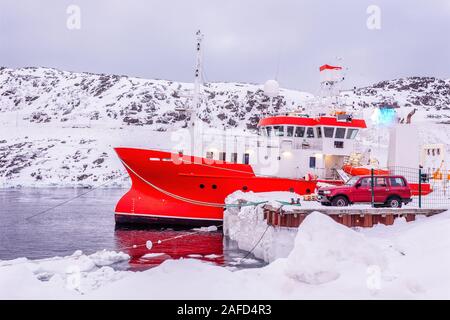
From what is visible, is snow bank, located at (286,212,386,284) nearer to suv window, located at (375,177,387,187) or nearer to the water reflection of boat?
the water reflection of boat

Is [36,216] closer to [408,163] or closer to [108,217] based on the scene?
[108,217]

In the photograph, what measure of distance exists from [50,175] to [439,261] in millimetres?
75501

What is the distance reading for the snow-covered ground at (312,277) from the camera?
29.2ft

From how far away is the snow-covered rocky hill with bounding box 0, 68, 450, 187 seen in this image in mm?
79750

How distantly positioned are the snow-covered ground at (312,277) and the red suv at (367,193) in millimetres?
6622


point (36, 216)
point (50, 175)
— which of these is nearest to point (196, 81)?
point (36, 216)

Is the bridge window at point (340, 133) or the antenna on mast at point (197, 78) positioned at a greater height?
the antenna on mast at point (197, 78)


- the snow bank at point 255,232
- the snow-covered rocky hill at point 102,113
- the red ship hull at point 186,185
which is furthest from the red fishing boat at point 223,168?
the snow-covered rocky hill at point 102,113

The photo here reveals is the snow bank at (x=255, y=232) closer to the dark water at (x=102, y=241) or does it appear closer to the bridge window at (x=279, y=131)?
the dark water at (x=102, y=241)

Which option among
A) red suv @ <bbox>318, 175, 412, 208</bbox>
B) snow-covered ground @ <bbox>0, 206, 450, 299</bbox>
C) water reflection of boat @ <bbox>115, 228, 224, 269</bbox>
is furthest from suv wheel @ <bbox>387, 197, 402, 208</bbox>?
water reflection of boat @ <bbox>115, 228, 224, 269</bbox>

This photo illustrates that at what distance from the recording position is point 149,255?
62.1ft

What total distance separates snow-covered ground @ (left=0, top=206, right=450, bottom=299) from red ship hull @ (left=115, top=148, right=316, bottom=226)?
14.0 meters

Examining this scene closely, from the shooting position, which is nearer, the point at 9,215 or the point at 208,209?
the point at 208,209

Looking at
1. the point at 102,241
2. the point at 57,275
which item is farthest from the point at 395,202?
the point at 102,241
